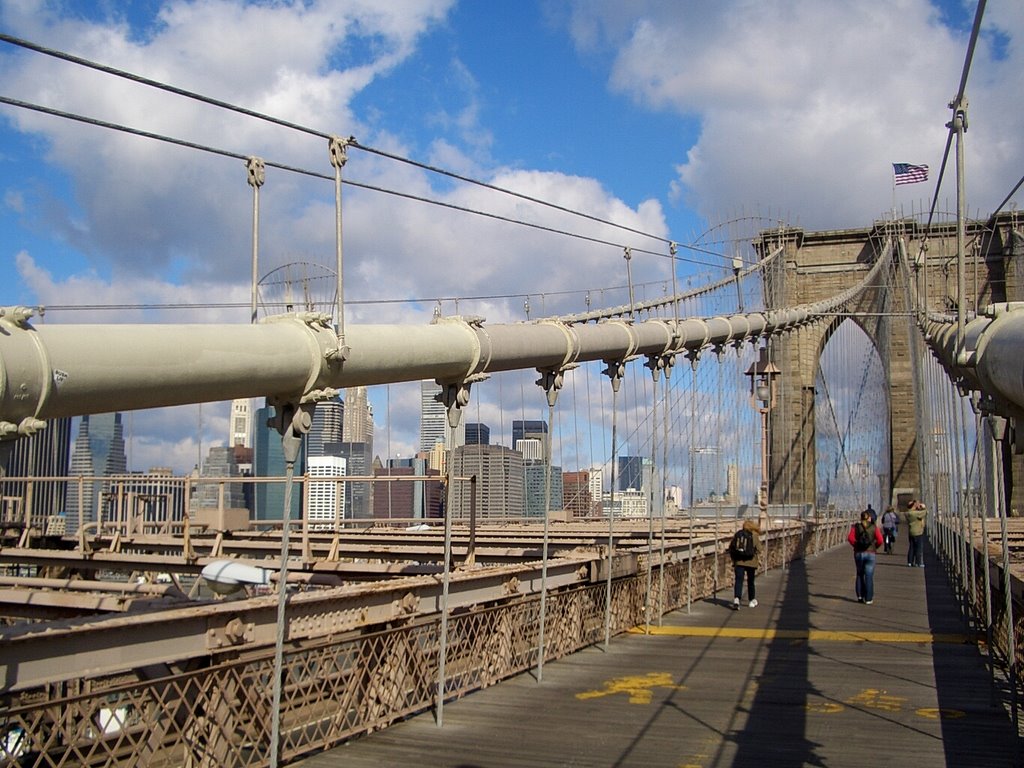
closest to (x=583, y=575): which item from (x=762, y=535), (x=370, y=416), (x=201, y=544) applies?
(x=201, y=544)

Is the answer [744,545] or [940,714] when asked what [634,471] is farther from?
[940,714]

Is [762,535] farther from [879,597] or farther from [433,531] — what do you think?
[433,531]

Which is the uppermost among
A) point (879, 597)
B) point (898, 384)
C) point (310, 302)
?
point (898, 384)

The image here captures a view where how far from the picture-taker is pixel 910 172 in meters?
34.1

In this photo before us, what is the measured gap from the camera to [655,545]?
49.4ft

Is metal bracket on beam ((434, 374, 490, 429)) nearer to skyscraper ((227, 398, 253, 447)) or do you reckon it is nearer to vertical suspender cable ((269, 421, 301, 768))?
vertical suspender cable ((269, 421, 301, 768))

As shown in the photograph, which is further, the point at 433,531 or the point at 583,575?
the point at 433,531

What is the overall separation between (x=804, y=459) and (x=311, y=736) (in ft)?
142

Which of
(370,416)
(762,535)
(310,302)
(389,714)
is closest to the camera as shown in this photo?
(310,302)

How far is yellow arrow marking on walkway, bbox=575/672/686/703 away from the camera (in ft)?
28.9

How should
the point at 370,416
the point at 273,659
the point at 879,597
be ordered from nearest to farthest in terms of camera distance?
the point at 273,659 < the point at 879,597 < the point at 370,416

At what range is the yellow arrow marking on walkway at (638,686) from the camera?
346 inches

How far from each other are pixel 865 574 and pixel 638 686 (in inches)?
294

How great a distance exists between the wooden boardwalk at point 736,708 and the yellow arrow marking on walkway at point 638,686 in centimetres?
2
